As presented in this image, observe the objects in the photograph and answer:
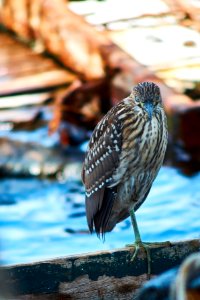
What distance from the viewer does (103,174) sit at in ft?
19.4

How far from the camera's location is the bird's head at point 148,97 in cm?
580

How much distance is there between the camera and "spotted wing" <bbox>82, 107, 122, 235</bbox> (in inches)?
231

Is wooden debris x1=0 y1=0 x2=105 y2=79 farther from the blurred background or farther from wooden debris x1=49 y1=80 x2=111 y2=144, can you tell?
wooden debris x1=49 y1=80 x2=111 y2=144

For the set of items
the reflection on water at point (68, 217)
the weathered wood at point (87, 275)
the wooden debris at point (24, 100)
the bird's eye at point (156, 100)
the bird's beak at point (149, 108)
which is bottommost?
the reflection on water at point (68, 217)

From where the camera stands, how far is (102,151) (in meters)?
5.95

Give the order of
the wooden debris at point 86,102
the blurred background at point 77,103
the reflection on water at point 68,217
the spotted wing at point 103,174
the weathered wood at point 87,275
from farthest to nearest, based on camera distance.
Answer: the wooden debris at point 86,102, the blurred background at point 77,103, the reflection on water at point 68,217, the spotted wing at point 103,174, the weathered wood at point 87,275

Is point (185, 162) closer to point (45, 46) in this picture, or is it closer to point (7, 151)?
point (7, 151)

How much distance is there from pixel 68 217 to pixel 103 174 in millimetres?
3332

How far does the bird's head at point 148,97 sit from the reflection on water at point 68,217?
88.9 inches

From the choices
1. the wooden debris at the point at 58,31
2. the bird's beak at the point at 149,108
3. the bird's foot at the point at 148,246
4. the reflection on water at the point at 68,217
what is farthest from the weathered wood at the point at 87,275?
the wooden debris at the point at 58,31

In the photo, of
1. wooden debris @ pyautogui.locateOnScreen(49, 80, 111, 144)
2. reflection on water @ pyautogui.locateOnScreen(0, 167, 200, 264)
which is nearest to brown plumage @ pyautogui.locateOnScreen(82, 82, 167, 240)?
reflection on water @ pyautogui.locateOnScreen(0, 167, 200, 264)

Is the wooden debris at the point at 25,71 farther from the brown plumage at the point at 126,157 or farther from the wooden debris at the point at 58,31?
the brown plumage at the point at 126,157

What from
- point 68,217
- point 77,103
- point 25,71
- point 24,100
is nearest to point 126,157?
point 68,217

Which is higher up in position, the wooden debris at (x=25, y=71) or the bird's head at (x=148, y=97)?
the bird's head at (x=148, y=97)
